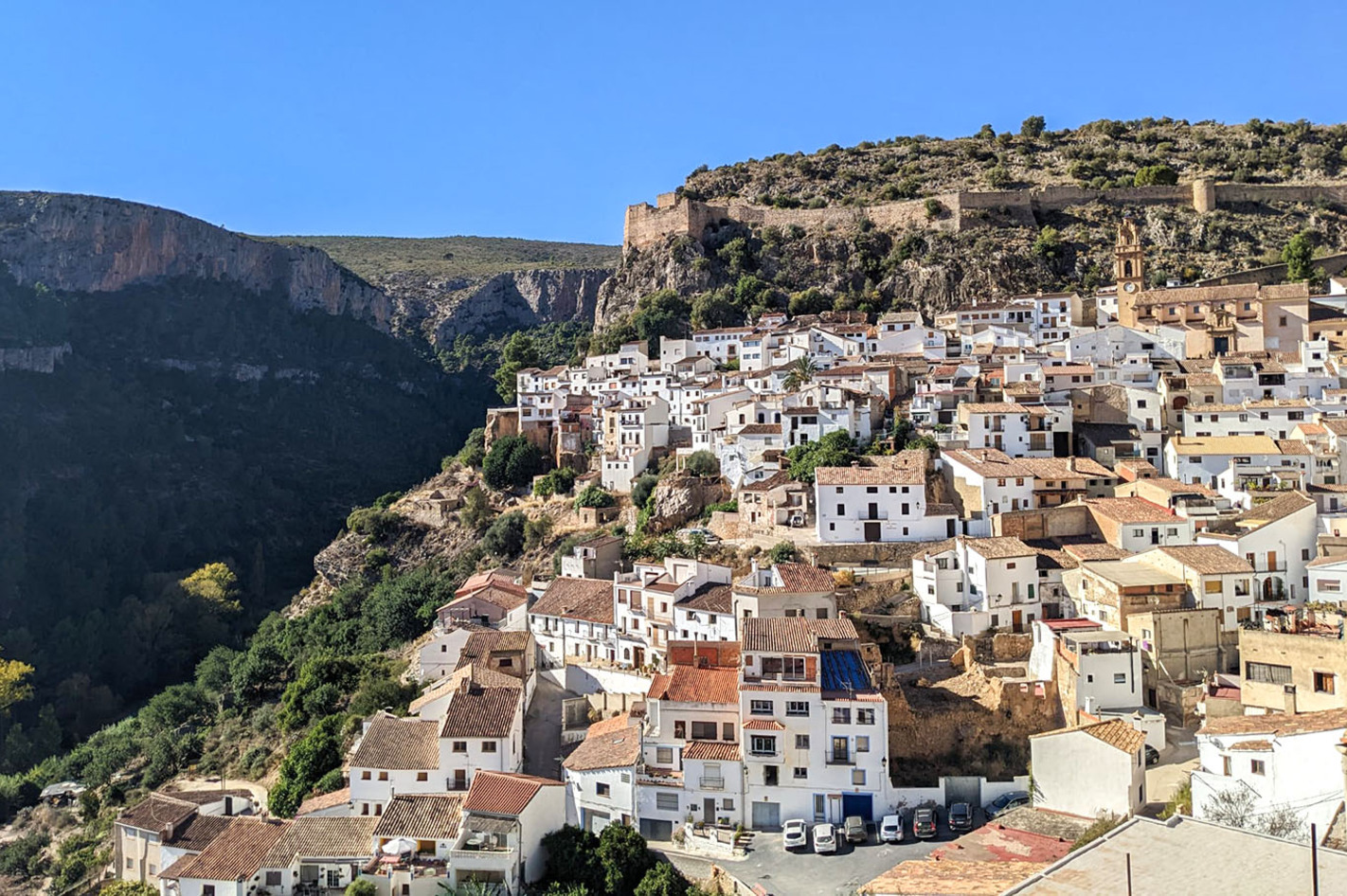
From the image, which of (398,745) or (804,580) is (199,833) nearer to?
(398,745)

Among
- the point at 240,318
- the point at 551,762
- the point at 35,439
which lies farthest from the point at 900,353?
the point at 240,318

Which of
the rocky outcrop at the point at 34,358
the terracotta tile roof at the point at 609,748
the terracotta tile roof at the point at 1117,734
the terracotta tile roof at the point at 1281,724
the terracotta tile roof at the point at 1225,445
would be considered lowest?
the terracotta tile roof at the point at 609,748

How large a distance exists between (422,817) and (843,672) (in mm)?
10140

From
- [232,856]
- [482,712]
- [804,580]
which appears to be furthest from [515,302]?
[232,856]

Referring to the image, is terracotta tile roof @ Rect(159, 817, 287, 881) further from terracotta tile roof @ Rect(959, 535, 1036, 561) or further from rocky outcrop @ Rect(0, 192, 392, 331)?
rocky outcrop @ Rect(0, 192, 392, 331)

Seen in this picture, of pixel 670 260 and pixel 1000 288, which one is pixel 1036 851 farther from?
pixel 670 260

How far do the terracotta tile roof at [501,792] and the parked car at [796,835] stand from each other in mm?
5326

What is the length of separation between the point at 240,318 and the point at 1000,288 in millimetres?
62113

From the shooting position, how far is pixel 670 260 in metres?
73.7

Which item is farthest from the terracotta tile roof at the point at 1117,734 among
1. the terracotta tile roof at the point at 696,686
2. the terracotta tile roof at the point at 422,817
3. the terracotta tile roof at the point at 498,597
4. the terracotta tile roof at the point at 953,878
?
the terracotta tile roof at the point at 498,597

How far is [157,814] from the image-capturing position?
103ft

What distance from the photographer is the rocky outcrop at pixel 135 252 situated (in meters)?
88.3

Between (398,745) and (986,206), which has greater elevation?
(986,206)

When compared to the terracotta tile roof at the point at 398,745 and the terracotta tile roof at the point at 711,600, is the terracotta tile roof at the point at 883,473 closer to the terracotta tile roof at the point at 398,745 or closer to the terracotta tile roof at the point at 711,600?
the terracotta tile roof at the point at 711,600
